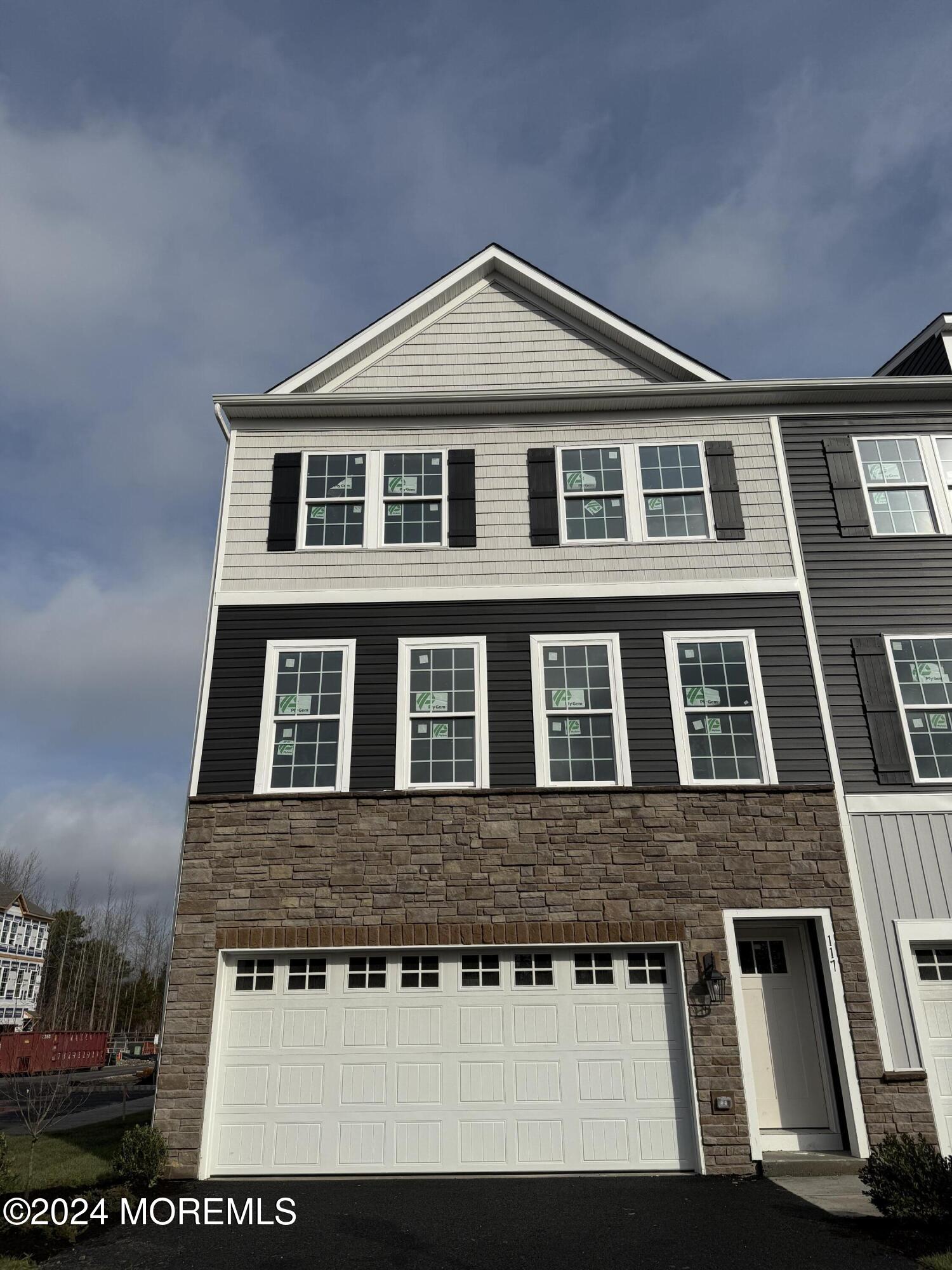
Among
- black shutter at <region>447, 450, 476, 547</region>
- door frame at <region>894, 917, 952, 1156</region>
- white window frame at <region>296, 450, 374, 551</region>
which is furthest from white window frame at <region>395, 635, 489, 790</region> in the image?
door frame at <region>894, 917, 952, 1156</region>

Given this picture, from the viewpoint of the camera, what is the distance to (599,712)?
34.1ft

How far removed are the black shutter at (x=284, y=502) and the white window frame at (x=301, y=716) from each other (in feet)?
4.76

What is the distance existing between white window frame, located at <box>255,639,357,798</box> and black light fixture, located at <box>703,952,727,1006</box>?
4.60 metres

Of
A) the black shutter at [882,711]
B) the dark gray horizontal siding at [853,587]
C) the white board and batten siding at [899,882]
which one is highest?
the dark gray horizontal siding at [853,587]

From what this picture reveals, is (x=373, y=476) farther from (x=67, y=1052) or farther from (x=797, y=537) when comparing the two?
(x=67, y=1052)

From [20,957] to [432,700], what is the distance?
160 ft

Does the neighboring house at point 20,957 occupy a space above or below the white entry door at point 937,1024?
above

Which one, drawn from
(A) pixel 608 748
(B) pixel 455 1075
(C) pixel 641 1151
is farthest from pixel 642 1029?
(A) pixel 608 748

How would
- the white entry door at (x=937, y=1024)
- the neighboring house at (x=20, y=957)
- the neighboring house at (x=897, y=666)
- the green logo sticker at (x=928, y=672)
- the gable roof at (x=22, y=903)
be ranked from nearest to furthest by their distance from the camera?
1. the white entry door at (x=937, y=1024)
2. the neighboring house at (x=897, y=666)
3. the green logo sticker at (x=928, y=672)
4. the neighboring house at (x=20, y=957)
5. the gable roof at (x=22, y=903)

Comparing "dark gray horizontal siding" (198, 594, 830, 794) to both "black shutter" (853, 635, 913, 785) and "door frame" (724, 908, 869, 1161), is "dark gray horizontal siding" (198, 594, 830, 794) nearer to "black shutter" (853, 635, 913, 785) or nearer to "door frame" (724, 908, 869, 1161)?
"black shutter" (853, 635, 913, 785)

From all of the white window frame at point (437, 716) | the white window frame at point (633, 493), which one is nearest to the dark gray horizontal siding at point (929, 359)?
the white window frame at point (633, 493)

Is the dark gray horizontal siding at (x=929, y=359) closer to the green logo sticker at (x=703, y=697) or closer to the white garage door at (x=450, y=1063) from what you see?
the green logo sticker at (x=703, y=697)

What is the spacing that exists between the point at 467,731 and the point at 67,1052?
27060 millimetres

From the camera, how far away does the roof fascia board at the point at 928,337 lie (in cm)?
1252
